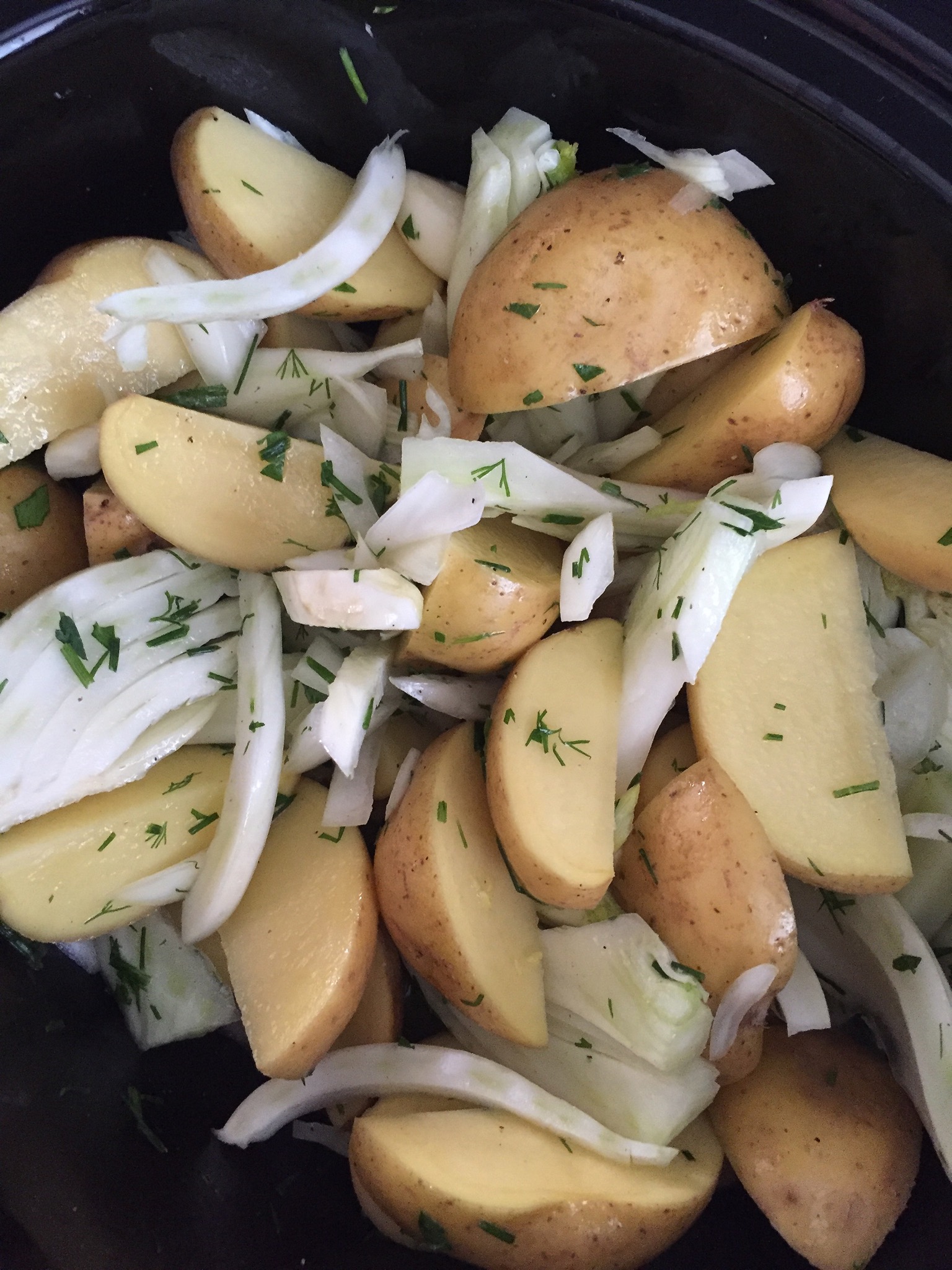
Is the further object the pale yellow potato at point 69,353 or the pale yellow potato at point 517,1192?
the pale yellow potato at point 69,353

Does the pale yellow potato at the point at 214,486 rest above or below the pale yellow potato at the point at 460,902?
above

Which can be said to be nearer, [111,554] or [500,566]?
[500,566]

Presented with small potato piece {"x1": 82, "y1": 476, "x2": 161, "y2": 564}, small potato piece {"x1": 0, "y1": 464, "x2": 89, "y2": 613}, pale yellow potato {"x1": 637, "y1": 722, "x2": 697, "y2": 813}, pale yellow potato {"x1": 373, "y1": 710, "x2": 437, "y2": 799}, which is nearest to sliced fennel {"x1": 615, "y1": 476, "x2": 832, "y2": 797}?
pale yellow potato {"x1": 637, "y1": 722, "x2": 697, "y2": 813}

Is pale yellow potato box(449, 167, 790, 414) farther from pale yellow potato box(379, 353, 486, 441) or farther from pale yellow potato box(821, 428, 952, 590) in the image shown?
pale yellow potato box(821, 428, 952, 590)

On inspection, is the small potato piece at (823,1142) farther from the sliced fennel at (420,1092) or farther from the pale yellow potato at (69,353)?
the pale yellow potato at (69,353)

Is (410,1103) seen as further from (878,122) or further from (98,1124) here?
(878,122)

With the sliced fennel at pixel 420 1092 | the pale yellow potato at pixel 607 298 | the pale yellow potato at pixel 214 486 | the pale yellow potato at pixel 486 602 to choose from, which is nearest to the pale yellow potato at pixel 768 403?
the pale yellow potato at pixel 607 298

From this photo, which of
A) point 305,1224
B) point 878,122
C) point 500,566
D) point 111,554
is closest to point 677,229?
point 878,122
